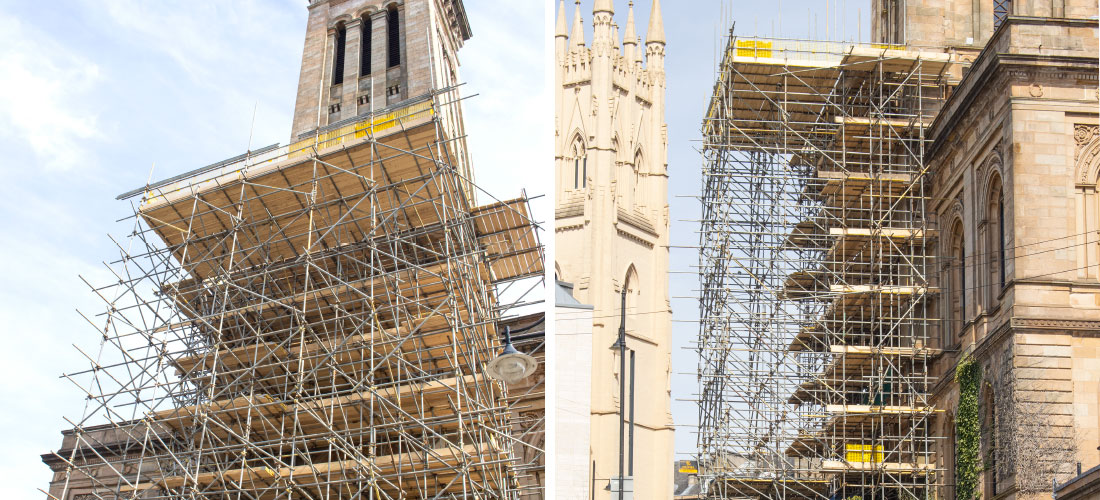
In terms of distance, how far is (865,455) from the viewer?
3881 cm

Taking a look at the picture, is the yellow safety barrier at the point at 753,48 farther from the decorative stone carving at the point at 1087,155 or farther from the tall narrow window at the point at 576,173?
the tall narrow window at the point at 576,173

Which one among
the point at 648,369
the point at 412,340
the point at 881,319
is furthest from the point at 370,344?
the point at 648,369

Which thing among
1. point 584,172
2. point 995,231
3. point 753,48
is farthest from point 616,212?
point 995,231

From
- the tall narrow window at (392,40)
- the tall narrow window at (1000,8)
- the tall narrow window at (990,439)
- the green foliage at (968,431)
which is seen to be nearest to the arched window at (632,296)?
the tall narrow window at (392,40)

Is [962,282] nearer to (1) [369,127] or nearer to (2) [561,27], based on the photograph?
(1) [369,127]

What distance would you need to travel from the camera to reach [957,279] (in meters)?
36.0

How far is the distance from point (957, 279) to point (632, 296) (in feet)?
70.1

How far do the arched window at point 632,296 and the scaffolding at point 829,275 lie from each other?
11.5 meters

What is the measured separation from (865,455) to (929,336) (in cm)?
432

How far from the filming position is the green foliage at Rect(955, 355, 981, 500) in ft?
106

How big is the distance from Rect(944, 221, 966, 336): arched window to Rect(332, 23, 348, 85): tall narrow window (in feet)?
85.1

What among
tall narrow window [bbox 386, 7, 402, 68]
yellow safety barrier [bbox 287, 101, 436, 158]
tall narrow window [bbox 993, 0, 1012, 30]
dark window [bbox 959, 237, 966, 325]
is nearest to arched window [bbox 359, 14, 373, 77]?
tall narrow window [bbox 386, 7, 402, 68]

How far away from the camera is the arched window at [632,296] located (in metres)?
54.9

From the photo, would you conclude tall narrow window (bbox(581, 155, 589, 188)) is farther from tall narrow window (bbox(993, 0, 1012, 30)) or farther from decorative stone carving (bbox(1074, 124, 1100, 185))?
decorative stone carving (bbox(1074, 124, 1100, 185))
